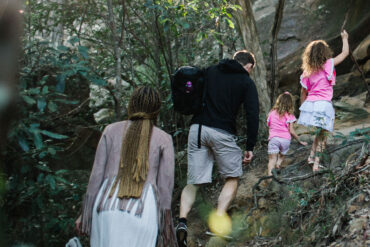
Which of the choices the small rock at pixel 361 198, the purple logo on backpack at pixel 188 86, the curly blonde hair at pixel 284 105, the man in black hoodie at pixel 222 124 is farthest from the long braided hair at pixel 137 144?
the curly blonde hair at pixel 284 105

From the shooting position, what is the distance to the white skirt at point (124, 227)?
297cm

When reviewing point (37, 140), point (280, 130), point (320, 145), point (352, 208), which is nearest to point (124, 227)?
point (37, 140)

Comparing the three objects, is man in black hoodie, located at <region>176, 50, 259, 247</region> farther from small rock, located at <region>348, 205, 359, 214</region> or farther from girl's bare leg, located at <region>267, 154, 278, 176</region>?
girl's bare leg, located at <region>267, 154, 278, 176</region>

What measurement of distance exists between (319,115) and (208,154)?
1.81 m

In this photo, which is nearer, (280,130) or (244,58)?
(244,58)

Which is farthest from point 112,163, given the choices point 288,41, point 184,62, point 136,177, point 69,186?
point 288,41

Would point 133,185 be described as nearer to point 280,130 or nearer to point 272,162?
point 272,162

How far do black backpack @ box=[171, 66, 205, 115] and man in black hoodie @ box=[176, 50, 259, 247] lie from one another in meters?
0.09

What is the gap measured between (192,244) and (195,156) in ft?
4.59

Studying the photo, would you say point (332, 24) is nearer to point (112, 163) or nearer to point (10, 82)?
point (112, 163)

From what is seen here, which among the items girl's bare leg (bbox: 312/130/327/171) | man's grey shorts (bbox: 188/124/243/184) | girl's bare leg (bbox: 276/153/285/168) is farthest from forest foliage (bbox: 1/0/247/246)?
girl's bare leg (bbox: 312/130/327/171)

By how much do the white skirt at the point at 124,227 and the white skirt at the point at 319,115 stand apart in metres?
3.39

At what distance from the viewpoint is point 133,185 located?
10.1ft

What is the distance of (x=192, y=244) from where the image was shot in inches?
221
